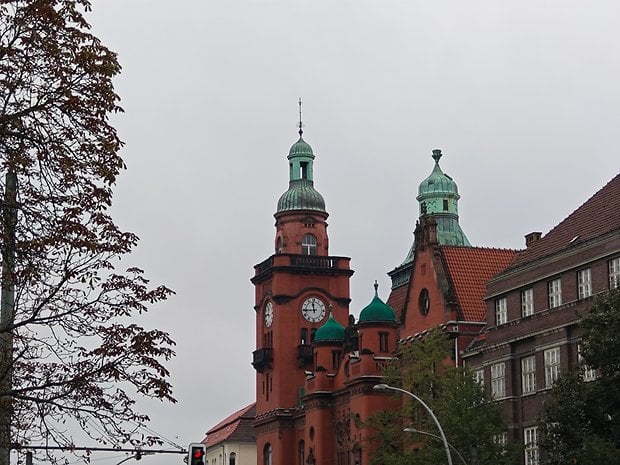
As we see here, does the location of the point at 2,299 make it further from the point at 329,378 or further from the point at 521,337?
the point at 329,378

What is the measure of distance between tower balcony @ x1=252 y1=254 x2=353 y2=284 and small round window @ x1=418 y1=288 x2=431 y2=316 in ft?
103

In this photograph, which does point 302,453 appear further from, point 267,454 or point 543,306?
point 543,306

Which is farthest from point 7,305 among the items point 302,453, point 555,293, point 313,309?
point 313,309

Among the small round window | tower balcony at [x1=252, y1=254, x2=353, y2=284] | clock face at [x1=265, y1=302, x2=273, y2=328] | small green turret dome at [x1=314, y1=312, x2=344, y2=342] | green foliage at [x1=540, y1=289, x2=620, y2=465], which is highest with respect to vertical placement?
tower balcony at [x1=252, y1=254, x2=353, y2=284]

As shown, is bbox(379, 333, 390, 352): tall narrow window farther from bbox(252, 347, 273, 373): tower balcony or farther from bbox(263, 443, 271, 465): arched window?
bbox(263, 443, 271, 465): arched window

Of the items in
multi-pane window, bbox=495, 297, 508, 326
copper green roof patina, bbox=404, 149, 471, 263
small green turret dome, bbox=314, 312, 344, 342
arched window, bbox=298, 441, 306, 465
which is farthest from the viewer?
copper green roof patina, bbox=404, 149, 471, 263

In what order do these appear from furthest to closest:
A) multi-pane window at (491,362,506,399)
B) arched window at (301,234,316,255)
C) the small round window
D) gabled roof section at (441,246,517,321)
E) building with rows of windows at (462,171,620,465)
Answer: arched window at (301,234,316,255)
the small round window
gabled roof section at (441,246,517,321)
multi-pane window at (491,362,506,399)
building with rows of windows at (462,171,620,465)

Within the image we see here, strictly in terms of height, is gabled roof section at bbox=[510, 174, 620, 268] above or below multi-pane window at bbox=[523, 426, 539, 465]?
above

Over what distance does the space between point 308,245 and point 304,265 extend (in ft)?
14.6

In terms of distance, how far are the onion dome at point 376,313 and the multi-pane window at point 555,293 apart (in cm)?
2629

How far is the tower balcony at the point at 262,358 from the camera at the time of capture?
4496 inches

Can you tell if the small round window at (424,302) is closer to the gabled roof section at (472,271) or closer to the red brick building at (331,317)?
the red brick building at (331,317)

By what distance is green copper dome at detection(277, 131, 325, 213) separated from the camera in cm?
12025

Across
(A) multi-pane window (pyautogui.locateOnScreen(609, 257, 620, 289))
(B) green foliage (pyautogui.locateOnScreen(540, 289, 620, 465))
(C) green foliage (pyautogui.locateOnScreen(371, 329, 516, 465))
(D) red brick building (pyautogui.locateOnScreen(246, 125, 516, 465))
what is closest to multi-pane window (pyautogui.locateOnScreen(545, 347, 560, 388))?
(C) green foliage (pyautogui.locateOnScreen(371, 329, 516, 465))
